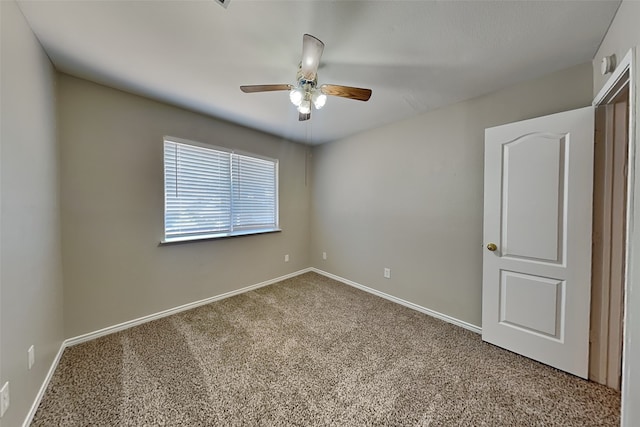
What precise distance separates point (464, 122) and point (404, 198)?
3.29 feet

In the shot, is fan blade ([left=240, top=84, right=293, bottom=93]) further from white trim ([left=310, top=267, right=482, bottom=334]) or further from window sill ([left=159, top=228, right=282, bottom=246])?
→ white trim ([left=310, top=267, right=482, bottom=334])

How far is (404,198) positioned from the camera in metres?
2.79

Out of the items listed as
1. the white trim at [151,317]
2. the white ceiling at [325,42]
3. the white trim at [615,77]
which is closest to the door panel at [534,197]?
the white trim at [615,77]

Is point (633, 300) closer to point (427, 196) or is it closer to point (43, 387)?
point (427, 196)

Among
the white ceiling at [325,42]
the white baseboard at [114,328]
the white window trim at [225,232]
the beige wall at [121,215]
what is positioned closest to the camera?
the white ceiling at [325,42]

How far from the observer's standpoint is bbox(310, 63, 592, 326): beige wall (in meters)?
2.04

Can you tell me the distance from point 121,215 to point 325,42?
242 cm

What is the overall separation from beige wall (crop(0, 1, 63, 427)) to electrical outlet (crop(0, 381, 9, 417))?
0.03 meters

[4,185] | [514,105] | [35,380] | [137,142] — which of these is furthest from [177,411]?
[514,105]

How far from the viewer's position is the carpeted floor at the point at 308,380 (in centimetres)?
134

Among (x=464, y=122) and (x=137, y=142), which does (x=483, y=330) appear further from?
(x=137, y=142)

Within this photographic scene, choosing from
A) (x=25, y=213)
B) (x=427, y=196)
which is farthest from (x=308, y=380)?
(x=427, y=196)

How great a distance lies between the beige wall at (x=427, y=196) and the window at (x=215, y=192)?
1140mm

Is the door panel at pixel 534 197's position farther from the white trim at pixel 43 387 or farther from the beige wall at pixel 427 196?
the white trim at pixel 43 387
